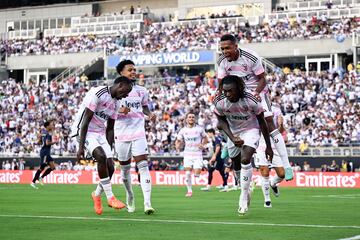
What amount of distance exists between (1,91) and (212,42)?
16.7 m

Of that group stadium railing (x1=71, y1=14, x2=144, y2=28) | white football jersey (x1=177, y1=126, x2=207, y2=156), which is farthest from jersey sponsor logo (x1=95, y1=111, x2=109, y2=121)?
stadium railing (x1=71, y1=14, x2=144, y2=28)

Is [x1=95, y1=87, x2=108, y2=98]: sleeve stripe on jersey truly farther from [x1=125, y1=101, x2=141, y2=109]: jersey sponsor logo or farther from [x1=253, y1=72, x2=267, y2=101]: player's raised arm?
[x1=253, y1=72, x2=267, y2=101]: player's raised arm

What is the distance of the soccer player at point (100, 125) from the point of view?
15352mm

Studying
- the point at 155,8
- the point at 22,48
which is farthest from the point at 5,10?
the point at 155,8

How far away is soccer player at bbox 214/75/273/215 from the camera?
47.3 ft

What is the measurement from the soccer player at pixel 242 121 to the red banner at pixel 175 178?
72.5 feet

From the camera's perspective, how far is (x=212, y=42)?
6328cm

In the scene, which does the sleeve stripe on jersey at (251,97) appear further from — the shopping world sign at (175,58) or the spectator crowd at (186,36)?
the shopping world sign at (175,58)

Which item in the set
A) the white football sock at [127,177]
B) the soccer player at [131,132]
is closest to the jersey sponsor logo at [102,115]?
the soccer player at [131,132]

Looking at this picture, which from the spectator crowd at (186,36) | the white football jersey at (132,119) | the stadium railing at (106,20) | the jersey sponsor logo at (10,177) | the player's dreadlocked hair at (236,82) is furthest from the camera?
the stadium railing at (106,20)

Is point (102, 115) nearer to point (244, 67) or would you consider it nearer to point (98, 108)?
point (98, 108)

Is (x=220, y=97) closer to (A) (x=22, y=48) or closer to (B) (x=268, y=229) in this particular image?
(B) (x=268, y=229)

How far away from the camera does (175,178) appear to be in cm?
4191

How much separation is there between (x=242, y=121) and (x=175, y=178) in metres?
27.2
